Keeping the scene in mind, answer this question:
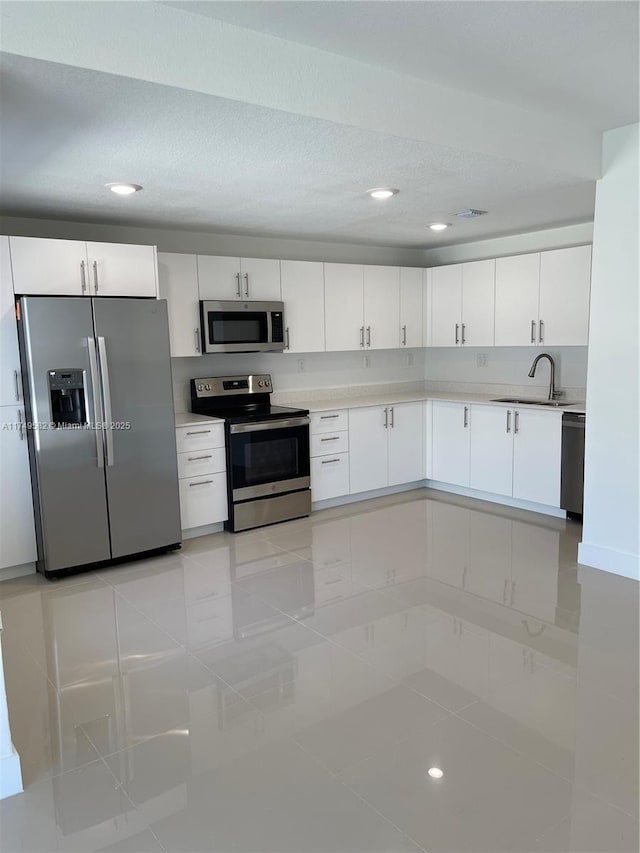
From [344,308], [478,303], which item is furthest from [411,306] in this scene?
[344,308]

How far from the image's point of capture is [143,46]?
1.97 meters

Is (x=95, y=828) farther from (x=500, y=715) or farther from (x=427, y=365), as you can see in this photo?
(x=427, y=365)

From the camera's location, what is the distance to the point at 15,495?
3865 millimetres

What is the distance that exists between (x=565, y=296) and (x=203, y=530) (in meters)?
3.32

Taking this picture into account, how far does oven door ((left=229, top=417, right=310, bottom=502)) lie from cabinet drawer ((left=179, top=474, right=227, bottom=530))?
0.10 metres

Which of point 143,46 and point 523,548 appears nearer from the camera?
point 143,46

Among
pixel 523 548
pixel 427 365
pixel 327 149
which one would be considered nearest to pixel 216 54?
pixel 327 149

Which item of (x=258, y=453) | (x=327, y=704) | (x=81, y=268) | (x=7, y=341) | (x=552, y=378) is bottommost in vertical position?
(x=327, y=704)

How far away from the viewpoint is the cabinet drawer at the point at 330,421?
17.0 feet

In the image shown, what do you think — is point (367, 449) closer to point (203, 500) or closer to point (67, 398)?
point (203, 500)

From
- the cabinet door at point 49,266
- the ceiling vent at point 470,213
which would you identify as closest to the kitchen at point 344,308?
the cabinet door at point 49,266

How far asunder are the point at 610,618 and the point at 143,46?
3.20m

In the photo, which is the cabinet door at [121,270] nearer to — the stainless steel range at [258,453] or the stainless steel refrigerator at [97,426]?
the stainless steel refrigerator at [97,426]

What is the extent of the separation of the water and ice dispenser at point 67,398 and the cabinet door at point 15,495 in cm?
22
